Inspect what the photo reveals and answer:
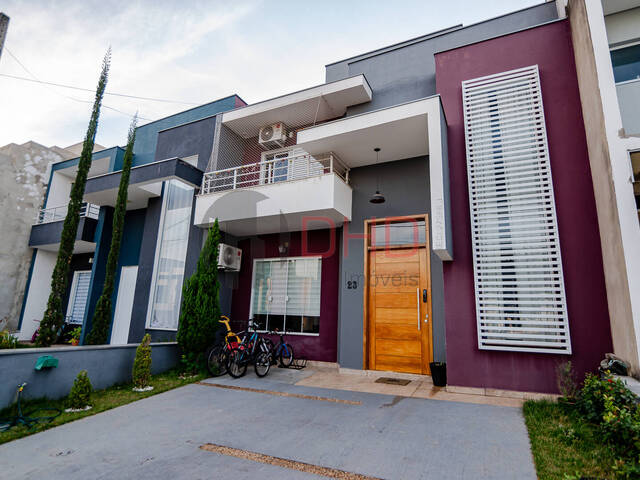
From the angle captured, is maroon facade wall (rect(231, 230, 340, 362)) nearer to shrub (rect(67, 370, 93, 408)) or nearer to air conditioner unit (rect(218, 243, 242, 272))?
air conditioner unit (rect(218, 243, 242, 272))

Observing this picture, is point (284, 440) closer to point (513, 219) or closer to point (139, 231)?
point (513, 219)

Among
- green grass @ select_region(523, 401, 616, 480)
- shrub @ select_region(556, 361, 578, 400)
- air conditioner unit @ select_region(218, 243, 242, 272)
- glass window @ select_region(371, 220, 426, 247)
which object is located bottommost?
green grass @ select_region(523, 401, 616, 480)

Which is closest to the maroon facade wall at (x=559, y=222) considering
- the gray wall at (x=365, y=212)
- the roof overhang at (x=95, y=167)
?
the gray wall at (x=365, y=212)

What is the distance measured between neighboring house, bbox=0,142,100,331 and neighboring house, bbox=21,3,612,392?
3295mm

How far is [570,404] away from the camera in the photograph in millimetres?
3830

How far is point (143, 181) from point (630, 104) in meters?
9.25

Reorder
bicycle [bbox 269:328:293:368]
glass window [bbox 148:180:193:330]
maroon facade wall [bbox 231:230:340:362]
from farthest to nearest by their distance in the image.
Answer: glass window [bbox 148:180:193:330]
maroon facade wall [bbox 231:230:340:362]
bicycle [bbox 269:328:293:368]

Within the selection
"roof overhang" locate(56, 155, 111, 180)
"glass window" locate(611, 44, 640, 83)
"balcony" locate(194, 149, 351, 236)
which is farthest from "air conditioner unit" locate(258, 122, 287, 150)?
"roof overhang" locate(56, 155, 111, 180)

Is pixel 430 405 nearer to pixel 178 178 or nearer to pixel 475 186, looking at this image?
pixel 475 186

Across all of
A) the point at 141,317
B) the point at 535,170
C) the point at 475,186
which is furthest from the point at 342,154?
the point at 141,317

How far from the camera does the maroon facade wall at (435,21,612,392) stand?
4.32 meters

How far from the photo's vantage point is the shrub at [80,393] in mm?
4251

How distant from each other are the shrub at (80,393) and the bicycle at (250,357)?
7.23 feet

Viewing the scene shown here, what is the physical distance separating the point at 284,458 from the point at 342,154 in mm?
5363
